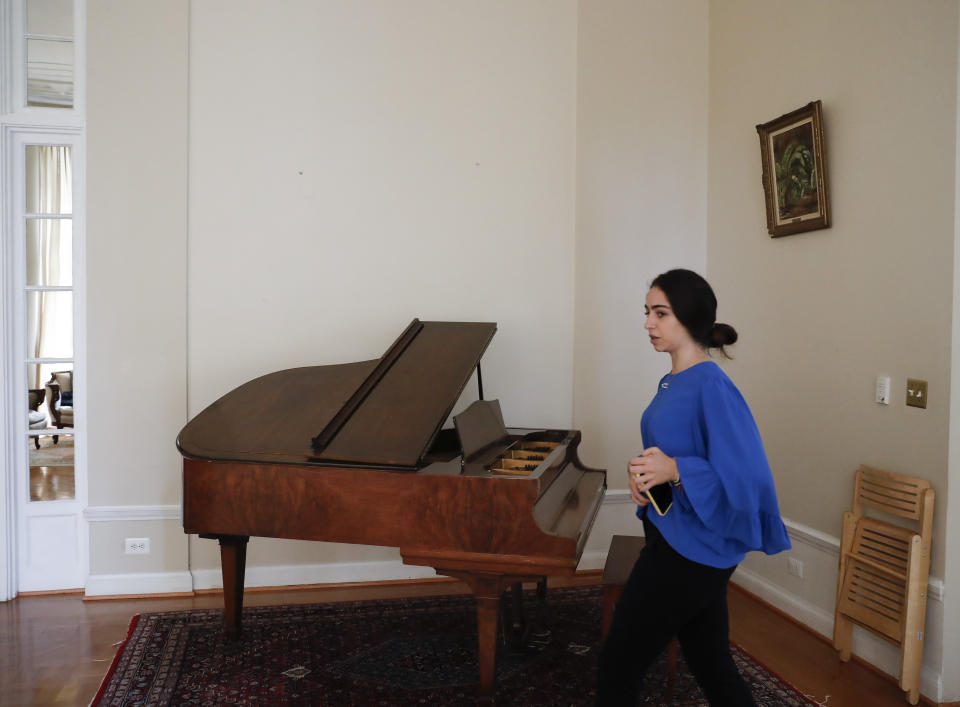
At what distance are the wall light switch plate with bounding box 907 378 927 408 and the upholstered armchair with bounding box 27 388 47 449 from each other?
4.02m

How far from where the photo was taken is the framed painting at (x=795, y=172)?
315 centimetres

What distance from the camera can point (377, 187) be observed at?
3.83 meters

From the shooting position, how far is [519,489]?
7.39ft

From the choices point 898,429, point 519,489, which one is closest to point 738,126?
point 898,429

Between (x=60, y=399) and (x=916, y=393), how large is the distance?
156 inches

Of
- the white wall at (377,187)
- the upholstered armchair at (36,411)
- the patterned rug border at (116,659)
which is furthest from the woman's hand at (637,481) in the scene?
the upholstered armchair at (36,411)

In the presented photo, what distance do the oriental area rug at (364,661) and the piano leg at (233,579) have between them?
86 mm

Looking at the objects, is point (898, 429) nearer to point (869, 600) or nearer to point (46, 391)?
Result: point (869, 600)

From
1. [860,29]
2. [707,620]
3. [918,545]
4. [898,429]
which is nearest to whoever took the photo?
[707,620]

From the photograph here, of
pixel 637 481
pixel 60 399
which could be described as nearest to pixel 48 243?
pixel 60 399

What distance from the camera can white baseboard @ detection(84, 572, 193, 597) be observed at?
3580mm

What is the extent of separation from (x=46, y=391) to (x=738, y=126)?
3928 millimetres

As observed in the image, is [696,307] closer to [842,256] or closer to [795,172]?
[842,256]

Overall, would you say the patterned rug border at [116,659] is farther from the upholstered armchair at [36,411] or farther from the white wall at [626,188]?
the white wall at [626,188]
